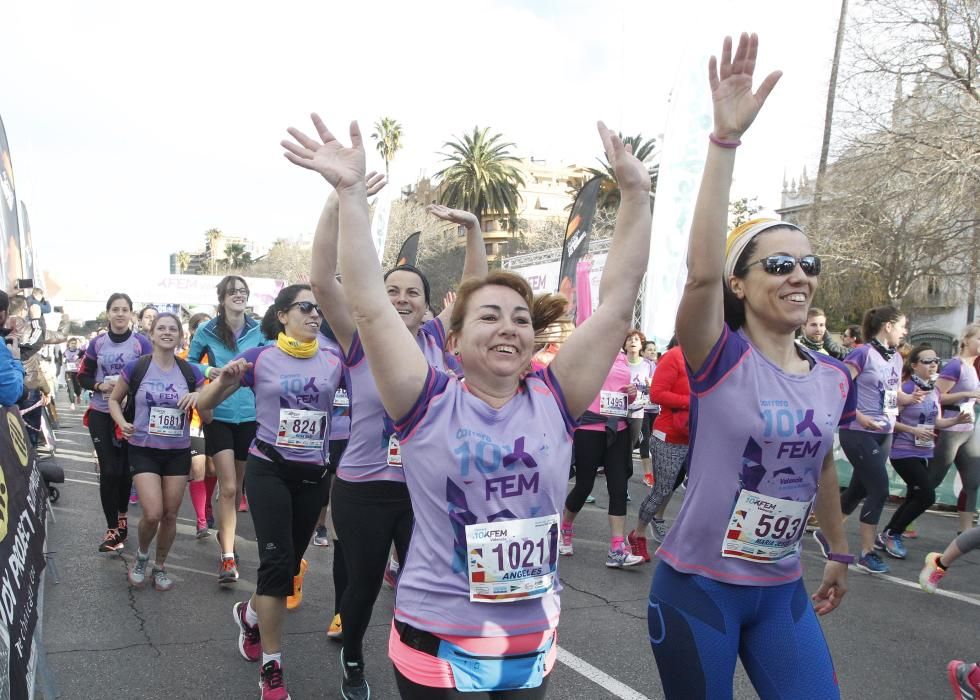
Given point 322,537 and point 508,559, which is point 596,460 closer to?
point 322,537

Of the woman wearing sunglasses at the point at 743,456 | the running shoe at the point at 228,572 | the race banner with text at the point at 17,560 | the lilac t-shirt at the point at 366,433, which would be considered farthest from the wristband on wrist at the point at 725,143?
the running shoe at the point at 228,572

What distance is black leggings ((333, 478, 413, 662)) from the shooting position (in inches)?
148

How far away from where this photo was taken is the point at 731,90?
93.8 inches

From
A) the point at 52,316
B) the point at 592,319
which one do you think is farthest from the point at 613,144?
the point at 52,316

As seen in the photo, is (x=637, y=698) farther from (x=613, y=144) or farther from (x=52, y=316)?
(x=52, y=316)

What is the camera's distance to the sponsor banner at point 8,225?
40.9 ft

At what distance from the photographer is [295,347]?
15.8 ft

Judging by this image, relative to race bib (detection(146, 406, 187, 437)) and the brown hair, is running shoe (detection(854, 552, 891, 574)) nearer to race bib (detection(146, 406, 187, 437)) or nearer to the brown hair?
the brown hair

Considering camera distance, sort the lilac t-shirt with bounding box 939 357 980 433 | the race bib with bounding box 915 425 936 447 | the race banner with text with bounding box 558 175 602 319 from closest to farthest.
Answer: the race bib with bounding box 915 425 936 447, the lilac t-shirt with bounding box 939 357 980 433, the race banner with text with bounding box 558 175 602 319

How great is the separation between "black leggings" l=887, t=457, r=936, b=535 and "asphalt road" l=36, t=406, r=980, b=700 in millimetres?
383

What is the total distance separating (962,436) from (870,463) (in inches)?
70.1

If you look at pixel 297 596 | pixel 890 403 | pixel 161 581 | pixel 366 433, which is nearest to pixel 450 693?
→ pixel 366 433

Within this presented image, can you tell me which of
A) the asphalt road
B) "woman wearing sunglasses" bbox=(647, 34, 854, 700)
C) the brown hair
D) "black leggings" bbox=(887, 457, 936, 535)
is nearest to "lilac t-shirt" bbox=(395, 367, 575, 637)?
the brown hair

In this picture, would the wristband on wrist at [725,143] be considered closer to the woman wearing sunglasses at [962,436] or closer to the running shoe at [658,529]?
the running shoe at [658,529]
